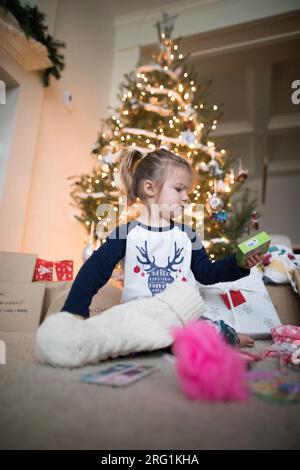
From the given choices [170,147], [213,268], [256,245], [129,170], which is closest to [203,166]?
[170,147]

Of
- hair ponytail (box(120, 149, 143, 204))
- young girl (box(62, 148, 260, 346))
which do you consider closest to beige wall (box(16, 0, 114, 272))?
hair ponytail (box(120, 149, 143, 204))

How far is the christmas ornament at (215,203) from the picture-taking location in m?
1.76

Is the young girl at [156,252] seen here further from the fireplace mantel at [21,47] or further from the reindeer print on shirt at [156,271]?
the fireplace mantel at [21,47]

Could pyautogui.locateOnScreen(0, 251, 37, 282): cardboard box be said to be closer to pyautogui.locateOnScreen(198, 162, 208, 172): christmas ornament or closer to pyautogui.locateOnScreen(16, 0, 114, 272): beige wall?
pyautogui.locateOnScreen(16, 0, 114, 272): beige wall

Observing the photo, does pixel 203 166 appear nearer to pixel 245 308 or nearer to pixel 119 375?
pixel 245 308

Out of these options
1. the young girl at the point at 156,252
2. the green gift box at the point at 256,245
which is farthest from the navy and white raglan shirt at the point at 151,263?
the green gift box at the point at 256,245

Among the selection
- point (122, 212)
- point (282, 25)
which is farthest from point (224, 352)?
point (282, 25)

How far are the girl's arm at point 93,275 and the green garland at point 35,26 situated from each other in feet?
4.22

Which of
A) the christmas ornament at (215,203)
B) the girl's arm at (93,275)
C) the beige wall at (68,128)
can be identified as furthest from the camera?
the beige wall at (68,128)

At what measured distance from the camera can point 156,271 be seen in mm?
955

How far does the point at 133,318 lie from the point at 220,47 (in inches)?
108

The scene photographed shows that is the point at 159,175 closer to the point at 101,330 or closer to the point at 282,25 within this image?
the point at 101,330

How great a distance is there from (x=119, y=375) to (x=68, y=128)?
Answer: 2121 millimetres

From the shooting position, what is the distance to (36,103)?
188 centimetres
